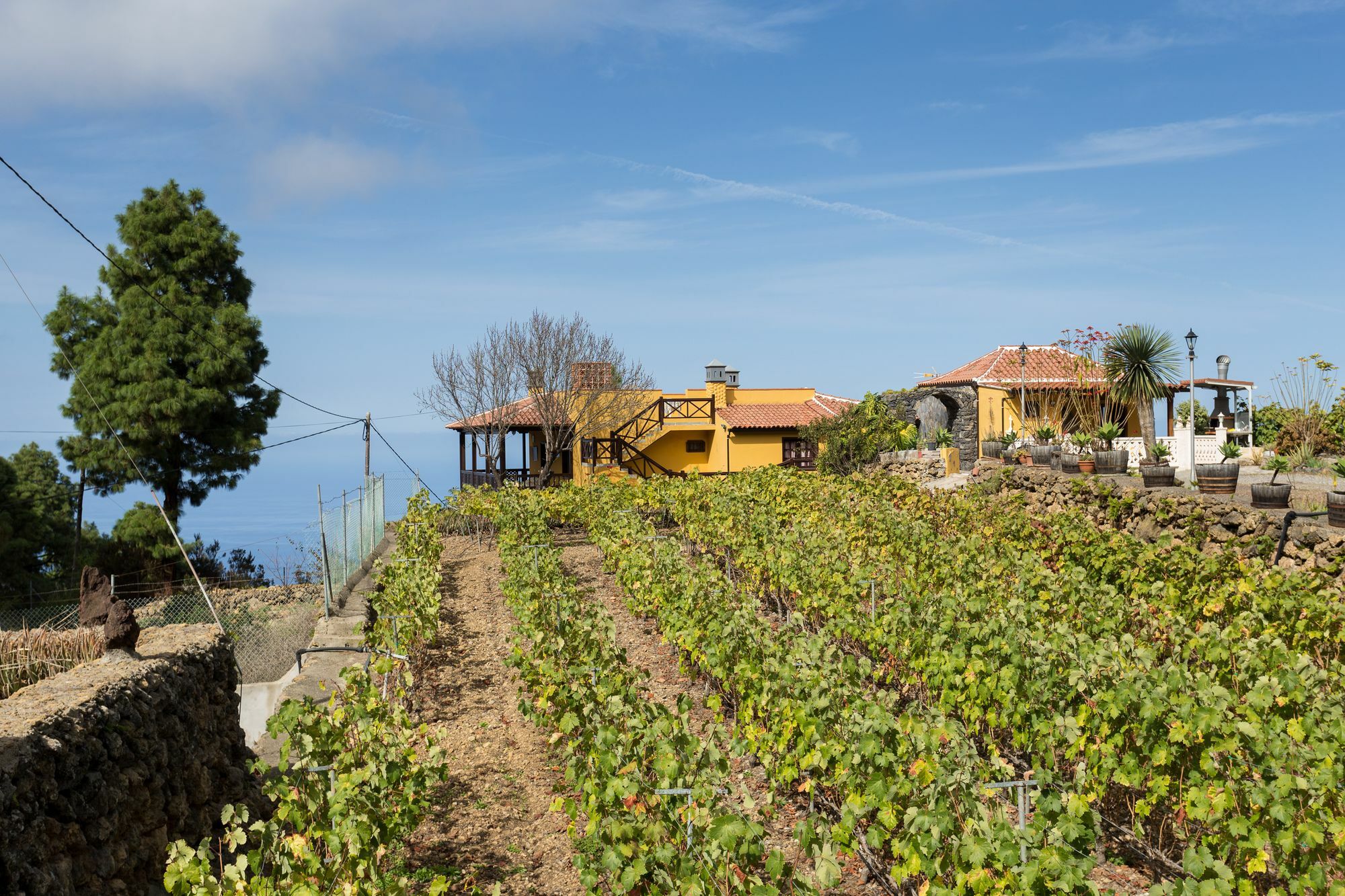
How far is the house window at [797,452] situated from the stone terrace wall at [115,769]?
2474cm

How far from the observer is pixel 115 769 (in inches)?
190

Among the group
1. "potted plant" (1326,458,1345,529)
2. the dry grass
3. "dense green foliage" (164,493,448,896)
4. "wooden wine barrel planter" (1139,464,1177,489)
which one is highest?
"wooden wine barrel planter" (1139,464,1177,489)

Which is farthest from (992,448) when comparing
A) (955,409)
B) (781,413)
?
(781,413)

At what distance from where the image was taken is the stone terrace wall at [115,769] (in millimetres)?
4020

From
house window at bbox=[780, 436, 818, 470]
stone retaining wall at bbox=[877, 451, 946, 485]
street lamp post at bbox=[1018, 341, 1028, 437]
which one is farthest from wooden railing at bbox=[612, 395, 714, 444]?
street lamp post at bbox=[1018, 341, 1028, 437]

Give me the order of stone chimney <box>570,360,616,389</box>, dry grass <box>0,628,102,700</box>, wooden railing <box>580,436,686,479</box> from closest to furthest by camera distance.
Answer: dry grass <box>0,628,102,700</box>
stone chimney <box>570,360,616,389</box>
wooden railing <box>580,436,686,479</box>

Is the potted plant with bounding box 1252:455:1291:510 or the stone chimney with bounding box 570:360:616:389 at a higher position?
the stone chimney with bounding box 570:360:616:389

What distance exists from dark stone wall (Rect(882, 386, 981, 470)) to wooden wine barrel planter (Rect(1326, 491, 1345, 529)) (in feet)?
45.3

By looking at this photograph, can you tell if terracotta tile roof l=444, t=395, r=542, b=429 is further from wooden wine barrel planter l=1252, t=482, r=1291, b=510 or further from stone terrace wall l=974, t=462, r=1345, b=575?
wooden wine barrel planter l=1252, t=482, r=1291, b=510

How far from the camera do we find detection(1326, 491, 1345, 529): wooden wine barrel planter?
11.0 m

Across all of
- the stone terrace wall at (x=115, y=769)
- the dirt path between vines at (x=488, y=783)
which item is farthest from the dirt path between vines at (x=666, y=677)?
the stone terrace wall at (x=115, y=769)

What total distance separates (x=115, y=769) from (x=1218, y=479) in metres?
14.1

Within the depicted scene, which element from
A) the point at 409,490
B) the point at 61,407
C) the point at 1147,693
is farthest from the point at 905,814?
the point at 61,407

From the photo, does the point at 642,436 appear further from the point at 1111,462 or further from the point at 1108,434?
the point at 1111,462
